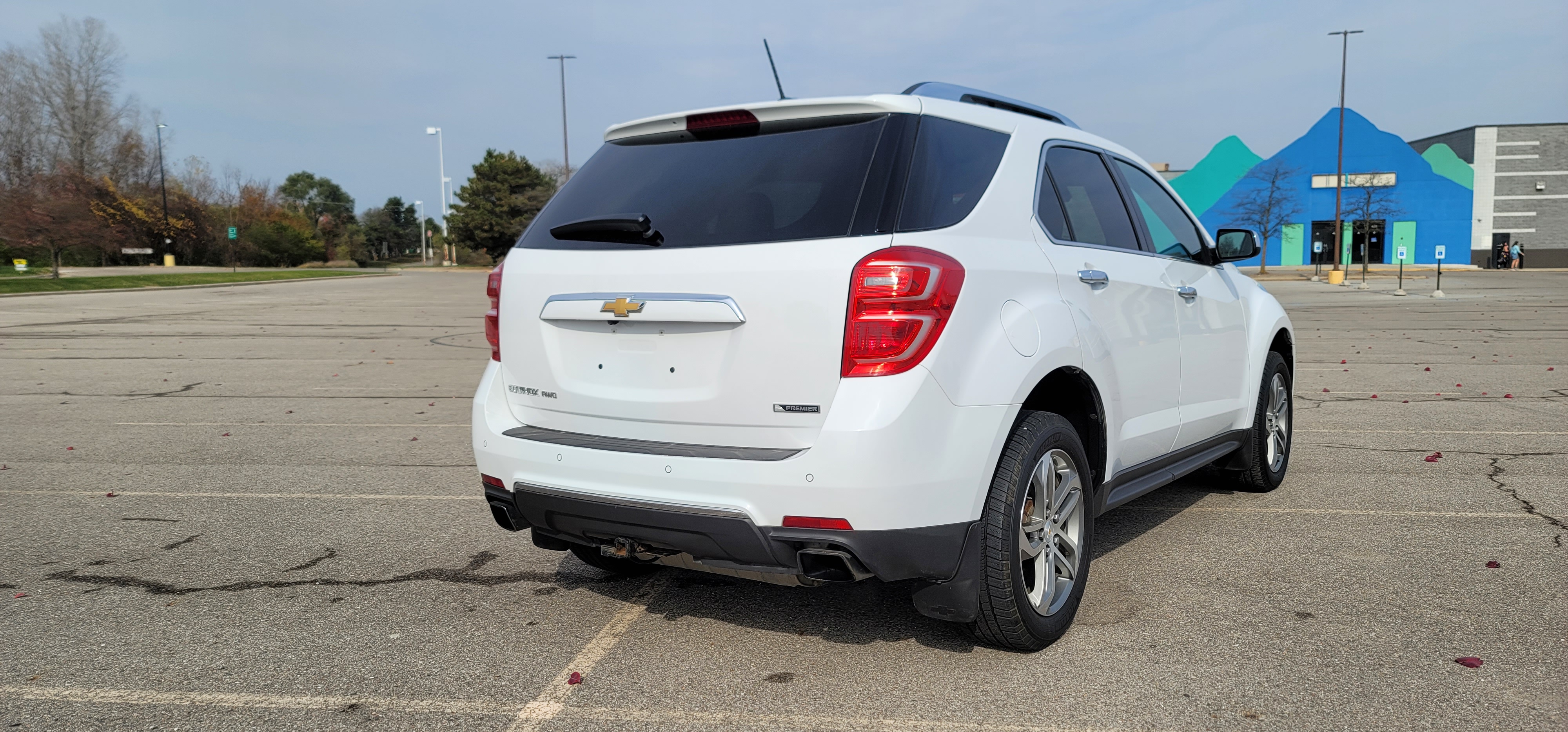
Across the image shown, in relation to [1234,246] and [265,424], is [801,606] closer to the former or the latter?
[1234,246]

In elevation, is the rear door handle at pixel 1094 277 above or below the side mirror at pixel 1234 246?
below

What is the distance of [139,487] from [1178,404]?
225 inches

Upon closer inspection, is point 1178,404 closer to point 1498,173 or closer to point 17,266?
point 17,266

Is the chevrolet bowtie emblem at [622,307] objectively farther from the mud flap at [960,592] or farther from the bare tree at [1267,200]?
the bare tree at [1267,200]

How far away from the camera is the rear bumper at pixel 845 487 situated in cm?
299

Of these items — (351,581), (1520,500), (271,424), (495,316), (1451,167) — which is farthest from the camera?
(1451,167)

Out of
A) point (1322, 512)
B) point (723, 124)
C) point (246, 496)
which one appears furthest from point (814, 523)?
point (246, 496)

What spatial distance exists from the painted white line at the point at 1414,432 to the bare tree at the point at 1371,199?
54055 mm

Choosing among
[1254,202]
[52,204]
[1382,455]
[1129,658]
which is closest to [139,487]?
[1129,658]

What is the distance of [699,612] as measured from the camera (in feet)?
13.3

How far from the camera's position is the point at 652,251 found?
3393mm

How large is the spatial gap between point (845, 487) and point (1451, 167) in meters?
67.0

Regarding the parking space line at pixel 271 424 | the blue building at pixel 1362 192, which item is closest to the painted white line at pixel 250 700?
the parking space line at pixel 271 424

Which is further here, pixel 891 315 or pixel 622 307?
pixel 622 307
